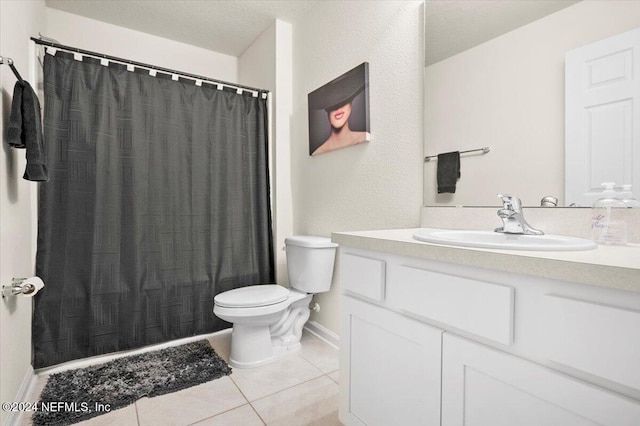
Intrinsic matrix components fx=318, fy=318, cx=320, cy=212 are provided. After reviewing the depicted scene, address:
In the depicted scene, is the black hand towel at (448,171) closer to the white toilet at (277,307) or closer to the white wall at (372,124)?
the white wall at (372,124)

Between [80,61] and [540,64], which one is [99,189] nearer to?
[80,61]

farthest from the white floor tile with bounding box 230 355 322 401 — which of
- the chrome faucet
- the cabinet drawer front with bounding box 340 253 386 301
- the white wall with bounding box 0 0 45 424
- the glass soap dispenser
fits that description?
the glass soap dispenser

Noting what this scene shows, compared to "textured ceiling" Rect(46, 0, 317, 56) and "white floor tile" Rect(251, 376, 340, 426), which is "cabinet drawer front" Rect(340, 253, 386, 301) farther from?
"textured ceiling" Rect(46, 0, 317, 56)

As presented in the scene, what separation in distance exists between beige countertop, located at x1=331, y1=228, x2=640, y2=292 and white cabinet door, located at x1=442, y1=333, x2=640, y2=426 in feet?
0.70

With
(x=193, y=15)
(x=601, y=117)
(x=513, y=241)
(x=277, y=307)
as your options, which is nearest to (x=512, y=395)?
(x=513, y=241)

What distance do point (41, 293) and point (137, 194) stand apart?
75 cm

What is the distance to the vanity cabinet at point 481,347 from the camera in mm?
615

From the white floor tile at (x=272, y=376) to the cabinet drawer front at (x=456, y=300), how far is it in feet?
3.36

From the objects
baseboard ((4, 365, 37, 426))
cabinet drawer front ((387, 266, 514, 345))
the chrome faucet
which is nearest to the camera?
cabinet drawer front ((387, 266, 514, 345))

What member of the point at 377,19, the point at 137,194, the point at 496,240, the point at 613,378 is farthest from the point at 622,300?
the point at 137,194

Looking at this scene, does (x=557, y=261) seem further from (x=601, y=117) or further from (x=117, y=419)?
(x=117, y=419)

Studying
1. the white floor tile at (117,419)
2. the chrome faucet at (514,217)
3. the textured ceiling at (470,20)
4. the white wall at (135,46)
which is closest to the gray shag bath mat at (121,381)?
the white floor tile at (117,419)

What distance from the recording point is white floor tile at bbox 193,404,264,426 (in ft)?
4.66

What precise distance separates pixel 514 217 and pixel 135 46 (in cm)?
307
